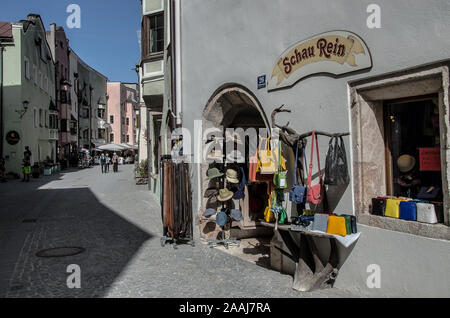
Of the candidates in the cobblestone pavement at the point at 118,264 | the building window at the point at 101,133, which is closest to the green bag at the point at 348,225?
the cobblestone pavement at the point at 118,264

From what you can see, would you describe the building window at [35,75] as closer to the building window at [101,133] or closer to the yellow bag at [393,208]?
the yellow bag at [393,208]

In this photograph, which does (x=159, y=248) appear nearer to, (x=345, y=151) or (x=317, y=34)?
(x=345, y=151)

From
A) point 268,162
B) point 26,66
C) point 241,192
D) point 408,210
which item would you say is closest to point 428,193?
point 408,210

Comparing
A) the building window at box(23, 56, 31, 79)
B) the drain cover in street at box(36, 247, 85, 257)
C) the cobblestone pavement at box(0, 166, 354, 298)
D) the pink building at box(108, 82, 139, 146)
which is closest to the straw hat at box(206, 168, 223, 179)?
the cobblestone pavement at box(0, 166, 354, 298)

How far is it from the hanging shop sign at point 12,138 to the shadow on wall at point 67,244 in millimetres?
13897

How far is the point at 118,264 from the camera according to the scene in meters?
6.61

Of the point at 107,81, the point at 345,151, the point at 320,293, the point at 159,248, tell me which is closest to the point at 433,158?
the point at 345,151

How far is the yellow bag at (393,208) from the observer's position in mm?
4668

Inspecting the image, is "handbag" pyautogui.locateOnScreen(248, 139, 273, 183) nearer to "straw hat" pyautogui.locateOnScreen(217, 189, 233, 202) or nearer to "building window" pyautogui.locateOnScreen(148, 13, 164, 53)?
"straw hat" pyautogui.locateOnScreen(217, 189, 233, 202)

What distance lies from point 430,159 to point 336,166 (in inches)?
41.8

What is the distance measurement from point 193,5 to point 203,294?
7089 millimetres

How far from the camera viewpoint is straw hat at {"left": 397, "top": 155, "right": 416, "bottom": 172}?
16.0 feet

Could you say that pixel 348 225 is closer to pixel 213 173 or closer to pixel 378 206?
pixel 378 206

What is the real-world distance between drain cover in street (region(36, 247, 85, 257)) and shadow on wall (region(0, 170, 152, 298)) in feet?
0.47
